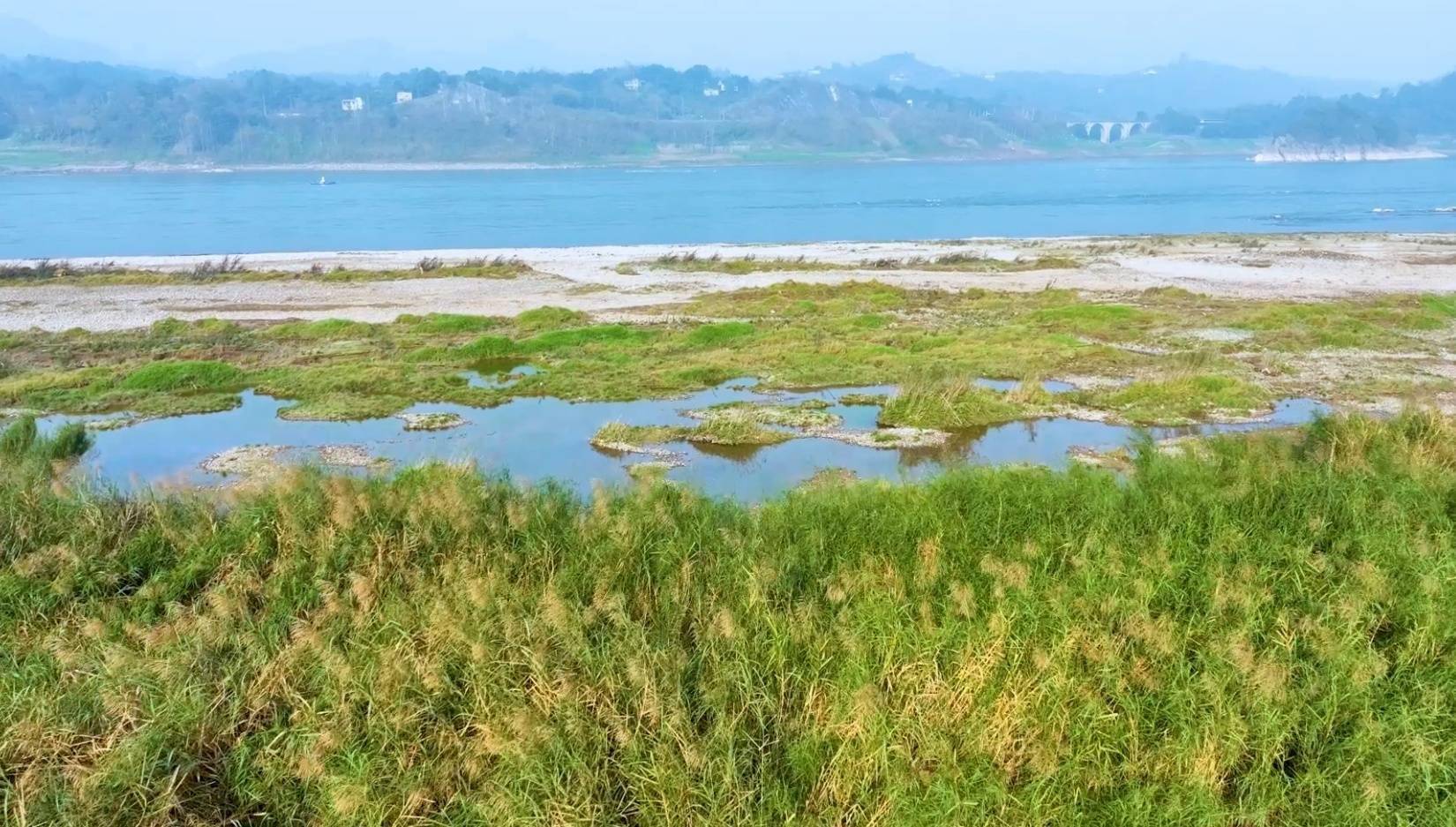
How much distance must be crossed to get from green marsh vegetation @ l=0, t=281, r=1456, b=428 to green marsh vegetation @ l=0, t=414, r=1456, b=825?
32.6 ft

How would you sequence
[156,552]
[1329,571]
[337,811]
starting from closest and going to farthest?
[337,811], [1329,571], [156,552]

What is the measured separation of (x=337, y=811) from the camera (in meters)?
6.11

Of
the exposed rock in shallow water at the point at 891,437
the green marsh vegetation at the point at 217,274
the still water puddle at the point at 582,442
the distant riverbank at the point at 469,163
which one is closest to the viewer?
the still water puddle at the point at 582,442

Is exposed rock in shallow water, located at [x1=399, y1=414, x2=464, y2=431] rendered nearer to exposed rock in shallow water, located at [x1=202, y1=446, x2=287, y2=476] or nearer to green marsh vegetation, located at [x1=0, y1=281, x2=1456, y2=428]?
green marsh vegetation, located at [x1=0, y1=281, x2=1456, y2=428]

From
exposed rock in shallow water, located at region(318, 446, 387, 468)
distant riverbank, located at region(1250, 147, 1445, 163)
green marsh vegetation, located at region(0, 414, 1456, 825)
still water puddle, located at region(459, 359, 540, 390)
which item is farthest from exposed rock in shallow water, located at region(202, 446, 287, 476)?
distant riverbank, located at region(1250, 147, 1445, 163)

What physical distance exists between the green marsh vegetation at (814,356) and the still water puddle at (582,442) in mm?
643

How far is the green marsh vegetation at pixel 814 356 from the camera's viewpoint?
19.7 meters

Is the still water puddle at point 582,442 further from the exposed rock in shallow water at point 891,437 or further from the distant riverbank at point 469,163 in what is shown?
the distant riverbank at point 469,163

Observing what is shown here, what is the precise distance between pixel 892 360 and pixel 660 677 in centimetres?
1636

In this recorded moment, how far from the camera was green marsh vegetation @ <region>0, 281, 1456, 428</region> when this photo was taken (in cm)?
1969

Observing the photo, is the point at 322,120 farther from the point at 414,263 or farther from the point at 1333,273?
the point at 1333,273

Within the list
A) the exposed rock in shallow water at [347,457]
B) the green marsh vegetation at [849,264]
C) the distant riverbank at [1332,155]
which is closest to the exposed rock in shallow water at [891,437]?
the exposed rock in shallow water at [347,457]

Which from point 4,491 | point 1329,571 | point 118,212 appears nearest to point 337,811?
point 4,491

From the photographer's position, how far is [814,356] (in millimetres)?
23297
